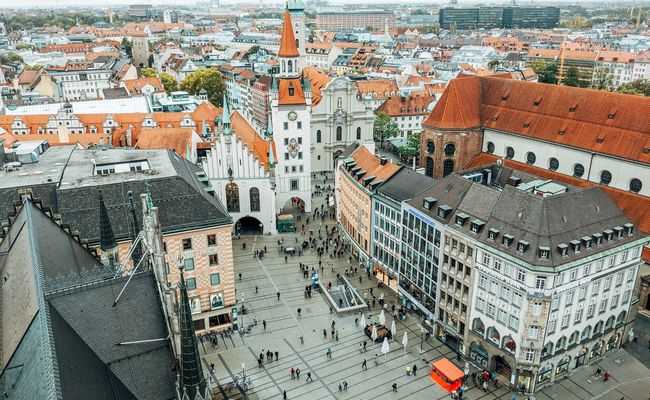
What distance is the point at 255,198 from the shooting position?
84.2 m

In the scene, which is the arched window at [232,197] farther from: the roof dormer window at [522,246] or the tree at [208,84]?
the tree at [208,84]

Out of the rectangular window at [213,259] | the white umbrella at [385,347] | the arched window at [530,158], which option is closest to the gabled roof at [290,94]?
the arched window at [530,158]

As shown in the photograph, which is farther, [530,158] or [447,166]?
[447,166]

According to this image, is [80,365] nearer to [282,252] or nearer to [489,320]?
[489,320]

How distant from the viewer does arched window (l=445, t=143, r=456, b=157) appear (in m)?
87.2

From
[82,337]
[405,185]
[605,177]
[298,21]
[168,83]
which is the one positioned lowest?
[605,177]

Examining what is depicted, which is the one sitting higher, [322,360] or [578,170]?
[578,170]

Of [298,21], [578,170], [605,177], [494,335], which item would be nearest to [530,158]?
[578,170]

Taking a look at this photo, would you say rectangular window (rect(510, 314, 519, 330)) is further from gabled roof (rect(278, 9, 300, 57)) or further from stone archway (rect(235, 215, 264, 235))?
gabled roof (rect(278, 9, 300, 57))

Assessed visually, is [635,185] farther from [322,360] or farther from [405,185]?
[322,360]

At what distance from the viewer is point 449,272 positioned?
57094 millimetres

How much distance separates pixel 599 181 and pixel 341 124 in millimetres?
52942

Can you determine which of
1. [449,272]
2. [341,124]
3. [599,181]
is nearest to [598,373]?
[449,272]

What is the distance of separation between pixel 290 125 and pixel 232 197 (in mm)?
16631
